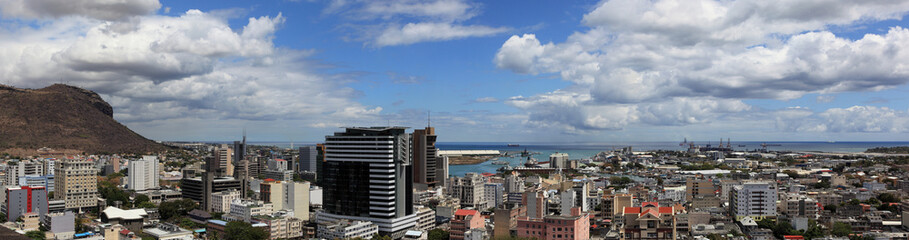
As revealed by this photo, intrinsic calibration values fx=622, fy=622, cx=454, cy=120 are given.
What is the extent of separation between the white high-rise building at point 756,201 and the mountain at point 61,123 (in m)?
100

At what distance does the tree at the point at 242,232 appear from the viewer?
32000 mm

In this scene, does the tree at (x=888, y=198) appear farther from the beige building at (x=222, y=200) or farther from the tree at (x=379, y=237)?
the beige building at (x=222, y=200)

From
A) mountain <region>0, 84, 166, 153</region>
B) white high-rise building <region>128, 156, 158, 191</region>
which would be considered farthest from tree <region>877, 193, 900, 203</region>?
mountain <region>0, 84, 166, 153</region>

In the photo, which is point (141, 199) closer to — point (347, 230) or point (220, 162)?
point (347, 230)

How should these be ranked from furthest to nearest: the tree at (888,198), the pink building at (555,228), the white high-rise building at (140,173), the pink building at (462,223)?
the white high-rise building at (140,173) → the tree at (888,198) → the pink building at (462,223) → the pink building at (555,228)

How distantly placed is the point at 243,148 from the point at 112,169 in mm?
22953

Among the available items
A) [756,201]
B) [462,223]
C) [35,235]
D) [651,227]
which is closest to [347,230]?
[462,223]

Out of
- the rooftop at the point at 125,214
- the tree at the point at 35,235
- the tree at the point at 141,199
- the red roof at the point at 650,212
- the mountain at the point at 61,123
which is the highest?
the mountain at the point at 61,123

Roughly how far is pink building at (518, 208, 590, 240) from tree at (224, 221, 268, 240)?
13385mm

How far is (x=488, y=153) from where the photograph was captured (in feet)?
546

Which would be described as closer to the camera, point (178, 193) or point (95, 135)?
point (178, 193)

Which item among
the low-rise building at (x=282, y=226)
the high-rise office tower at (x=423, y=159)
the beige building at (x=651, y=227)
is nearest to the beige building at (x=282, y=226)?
the low-rise building at (x=282, y=226)

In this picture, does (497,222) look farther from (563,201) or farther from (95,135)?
(95,135)

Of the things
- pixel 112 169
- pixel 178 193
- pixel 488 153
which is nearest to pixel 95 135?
pixel 112 169
